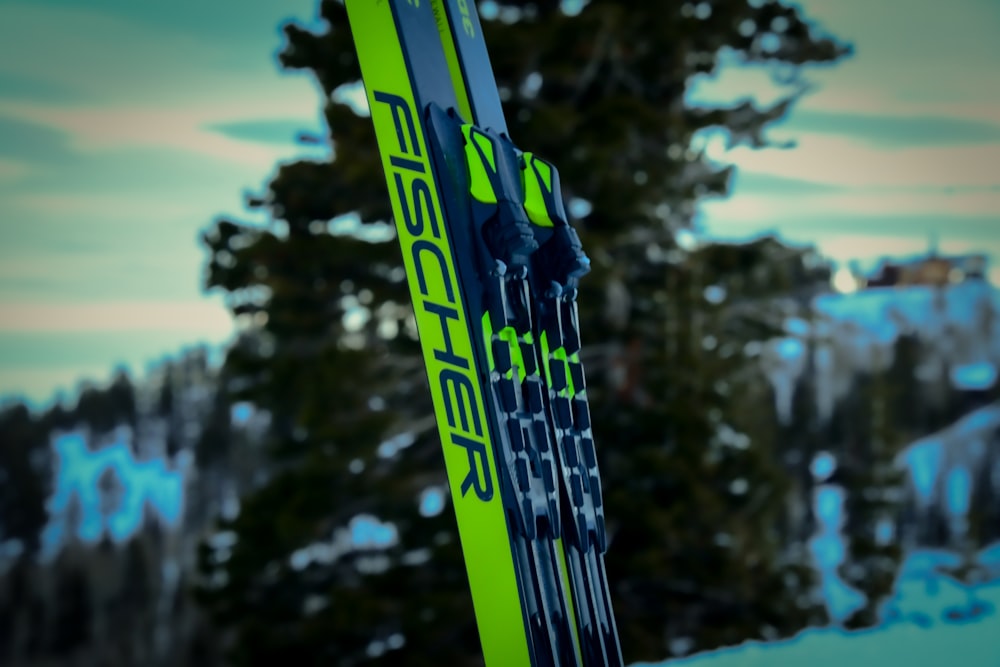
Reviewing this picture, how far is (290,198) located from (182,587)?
6.11 metres

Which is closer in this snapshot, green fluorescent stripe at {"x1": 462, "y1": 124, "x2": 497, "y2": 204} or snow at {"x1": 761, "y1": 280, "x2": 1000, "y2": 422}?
green fluorescent stripe at {"x1": 462, "y1": 124, "x2": 497, "y2": 204}

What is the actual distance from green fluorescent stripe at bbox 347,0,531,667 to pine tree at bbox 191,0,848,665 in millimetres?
2724

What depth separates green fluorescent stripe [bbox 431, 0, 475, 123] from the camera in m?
1.72

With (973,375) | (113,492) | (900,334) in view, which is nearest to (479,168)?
(113,492)

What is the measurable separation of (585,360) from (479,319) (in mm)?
3262

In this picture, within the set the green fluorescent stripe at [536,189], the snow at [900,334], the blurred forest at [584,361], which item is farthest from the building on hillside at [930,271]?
the green fluorescent stripe at [536,189]

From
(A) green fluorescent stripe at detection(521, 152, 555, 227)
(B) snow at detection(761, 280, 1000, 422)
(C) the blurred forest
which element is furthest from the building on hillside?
(A) green fluorescent stripe at detection(521, 152, 555, 227)

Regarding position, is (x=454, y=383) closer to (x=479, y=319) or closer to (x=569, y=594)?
(x=479, y=319)

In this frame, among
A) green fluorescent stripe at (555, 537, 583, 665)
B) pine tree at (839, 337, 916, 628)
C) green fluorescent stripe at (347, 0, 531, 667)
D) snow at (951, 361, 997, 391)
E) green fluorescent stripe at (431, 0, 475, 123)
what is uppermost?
green fluorescent stripe at (431, 0, 475, 123)

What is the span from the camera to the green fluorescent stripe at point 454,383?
1592 mm

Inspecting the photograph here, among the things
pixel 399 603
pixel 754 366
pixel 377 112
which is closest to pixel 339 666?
pixel 399 603

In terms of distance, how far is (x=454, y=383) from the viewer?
160 centimetres

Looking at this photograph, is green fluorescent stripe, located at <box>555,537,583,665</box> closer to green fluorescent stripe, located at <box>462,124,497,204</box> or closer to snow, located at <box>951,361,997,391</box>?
green fluorescent stripe, located at <box>462,124,497,204</box>

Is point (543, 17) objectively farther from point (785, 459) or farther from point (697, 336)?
point (785, 459)
